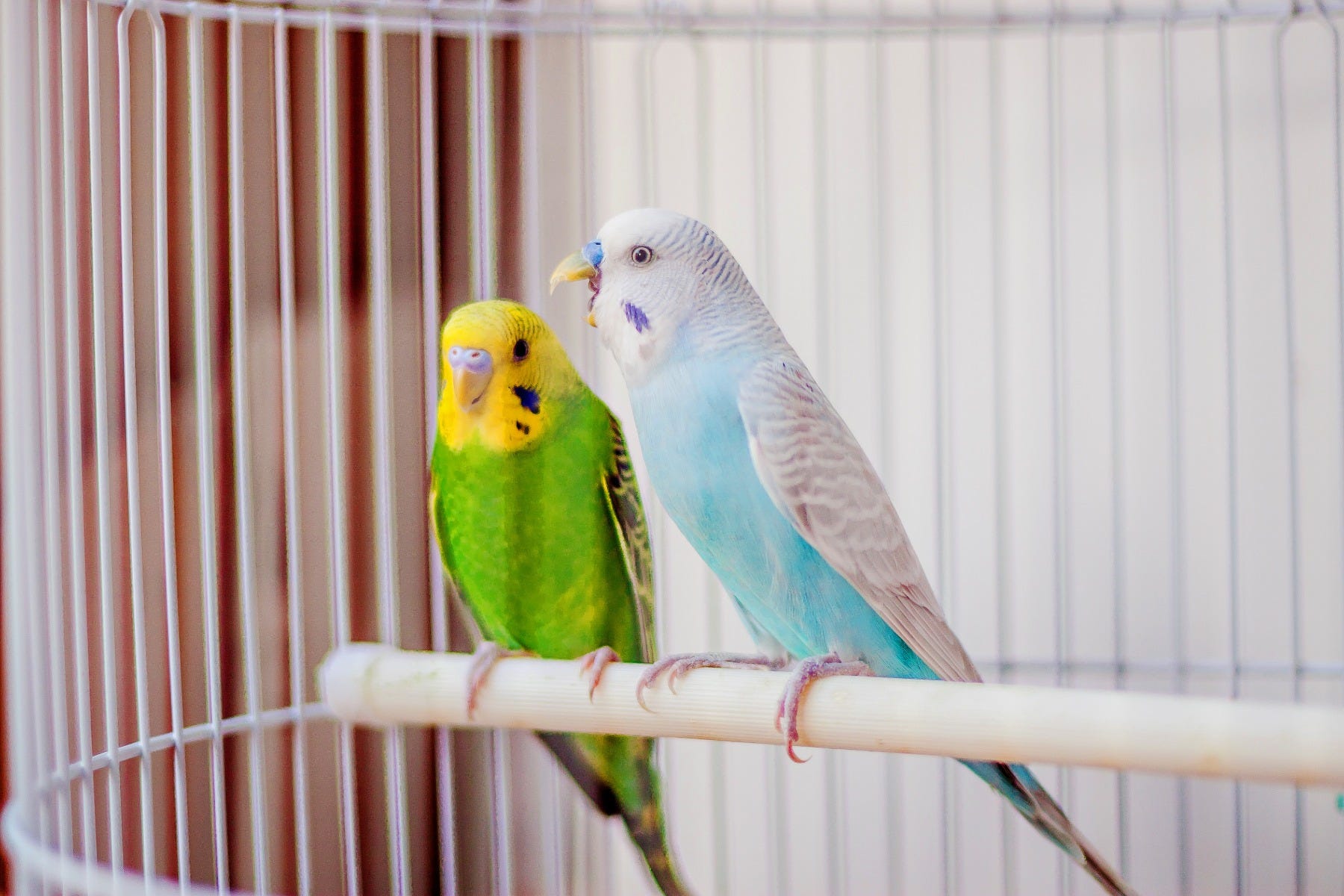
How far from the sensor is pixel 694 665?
0.70 m

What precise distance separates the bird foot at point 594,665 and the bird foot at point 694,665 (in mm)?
33

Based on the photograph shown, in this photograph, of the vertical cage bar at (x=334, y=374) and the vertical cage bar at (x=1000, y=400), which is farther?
the vertical cage bar at (x=1000, y=400)

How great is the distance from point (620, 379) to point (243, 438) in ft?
0.97

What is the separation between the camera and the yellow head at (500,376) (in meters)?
0.69

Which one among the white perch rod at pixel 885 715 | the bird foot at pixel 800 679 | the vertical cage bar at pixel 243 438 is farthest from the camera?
the vertical cage bar at pixel 243 438

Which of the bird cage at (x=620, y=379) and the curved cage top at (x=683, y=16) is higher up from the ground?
the curved cage top at (x=683, y=16)

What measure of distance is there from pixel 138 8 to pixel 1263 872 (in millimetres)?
1268

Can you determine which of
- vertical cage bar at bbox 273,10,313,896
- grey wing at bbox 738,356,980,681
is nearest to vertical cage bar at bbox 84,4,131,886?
vertical cage bar at bbox 273,10,313,896

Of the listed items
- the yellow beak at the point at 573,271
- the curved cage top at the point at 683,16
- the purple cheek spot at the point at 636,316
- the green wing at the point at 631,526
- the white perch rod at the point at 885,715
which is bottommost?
the white perch rod at the point at 885,715

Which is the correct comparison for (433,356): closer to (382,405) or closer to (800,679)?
(382,405)

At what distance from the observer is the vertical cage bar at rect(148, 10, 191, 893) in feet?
2.37

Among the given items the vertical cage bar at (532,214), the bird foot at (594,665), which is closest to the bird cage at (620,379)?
the vertical cage bar at (532,214)

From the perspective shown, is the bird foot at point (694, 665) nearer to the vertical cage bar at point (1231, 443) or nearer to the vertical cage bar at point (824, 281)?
the vertical cage bar at point (824, 281)

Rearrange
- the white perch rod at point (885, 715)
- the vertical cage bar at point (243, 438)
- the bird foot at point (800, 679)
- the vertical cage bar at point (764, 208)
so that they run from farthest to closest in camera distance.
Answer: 1. the vertical cage bar at point (764, 208)
2. the vertical cage bar at point (243, 438)
3. the bird foot at point (800, 679)
4. the white perch rod at point (885, 715)
